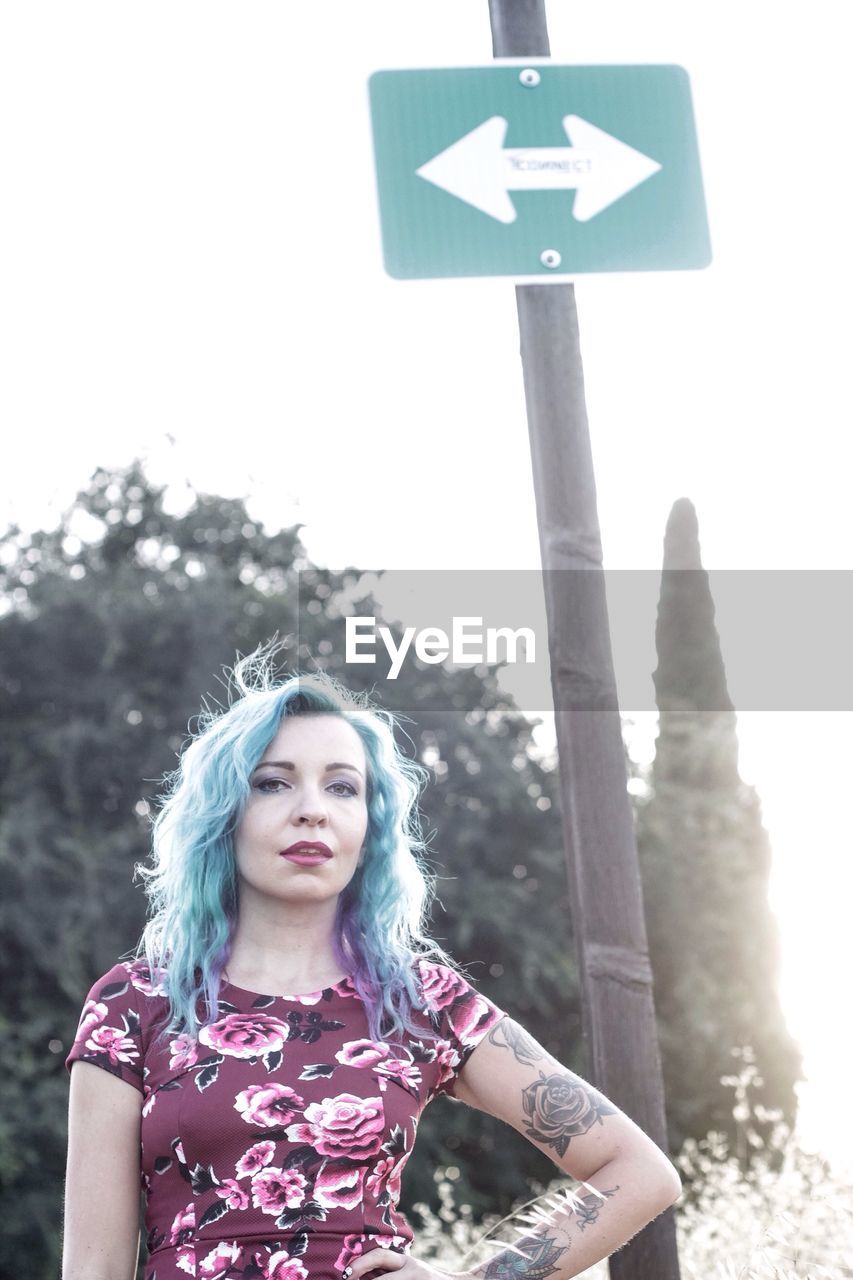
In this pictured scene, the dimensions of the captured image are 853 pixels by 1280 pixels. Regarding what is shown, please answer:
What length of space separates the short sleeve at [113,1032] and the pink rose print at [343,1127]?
26cm

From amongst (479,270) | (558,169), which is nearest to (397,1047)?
(479,270)

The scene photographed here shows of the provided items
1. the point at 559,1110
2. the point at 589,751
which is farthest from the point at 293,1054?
the point at 589,751

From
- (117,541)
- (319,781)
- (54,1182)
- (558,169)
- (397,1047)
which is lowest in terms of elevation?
(54,1182)

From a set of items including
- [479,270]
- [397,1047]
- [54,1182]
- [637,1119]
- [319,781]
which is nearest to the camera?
[397,1047]

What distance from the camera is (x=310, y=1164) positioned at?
2.01m

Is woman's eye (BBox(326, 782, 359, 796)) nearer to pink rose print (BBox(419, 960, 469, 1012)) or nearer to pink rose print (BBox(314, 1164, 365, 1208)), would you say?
pink rose print (BBox(419, 960, 469, 1012))

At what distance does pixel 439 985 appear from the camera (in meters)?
2.29

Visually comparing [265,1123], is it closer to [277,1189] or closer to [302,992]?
[277,1189]

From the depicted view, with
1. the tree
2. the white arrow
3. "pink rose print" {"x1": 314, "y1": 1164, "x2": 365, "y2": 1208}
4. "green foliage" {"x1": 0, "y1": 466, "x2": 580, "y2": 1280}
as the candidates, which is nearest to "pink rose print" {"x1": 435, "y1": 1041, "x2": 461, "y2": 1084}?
"pink rose print" {"x1": 314, "y1": 1164, "x2": 365, "y2": 1208}

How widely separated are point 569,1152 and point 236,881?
0.69 meters

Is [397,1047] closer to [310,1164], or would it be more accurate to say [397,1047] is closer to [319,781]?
[310,1164]

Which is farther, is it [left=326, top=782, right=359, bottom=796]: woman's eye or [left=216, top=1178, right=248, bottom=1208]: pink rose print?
[left=326, top=782, right=359, bottom=796]: woman's eye

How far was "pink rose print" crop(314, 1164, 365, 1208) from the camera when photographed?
2.00 meters

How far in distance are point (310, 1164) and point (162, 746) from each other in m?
12.4
